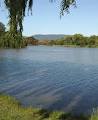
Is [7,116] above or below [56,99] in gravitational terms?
above

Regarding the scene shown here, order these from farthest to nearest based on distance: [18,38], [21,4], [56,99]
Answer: [56,99] → [21,4] → [18,38]

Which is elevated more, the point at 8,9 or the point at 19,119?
the point at 8,9

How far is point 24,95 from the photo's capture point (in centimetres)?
2297

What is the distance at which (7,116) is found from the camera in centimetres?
1155

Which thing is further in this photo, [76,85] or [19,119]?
[76,85]

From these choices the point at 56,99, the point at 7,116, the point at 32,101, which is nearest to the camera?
the point at 7,116

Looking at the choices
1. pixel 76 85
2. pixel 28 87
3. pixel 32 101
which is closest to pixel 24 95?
pixel 32 101

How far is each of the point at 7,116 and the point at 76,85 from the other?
18.5m

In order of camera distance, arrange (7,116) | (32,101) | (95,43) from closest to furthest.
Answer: (7,116) < (32,101) < (95,43)

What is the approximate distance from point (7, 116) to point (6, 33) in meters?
5.08

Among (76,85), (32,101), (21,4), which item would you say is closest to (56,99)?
(32,101)

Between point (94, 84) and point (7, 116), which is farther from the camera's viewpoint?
point (94, 84)

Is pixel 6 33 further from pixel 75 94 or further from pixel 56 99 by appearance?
pixel 75 94

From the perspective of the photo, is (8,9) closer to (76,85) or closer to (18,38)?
(18,38)
